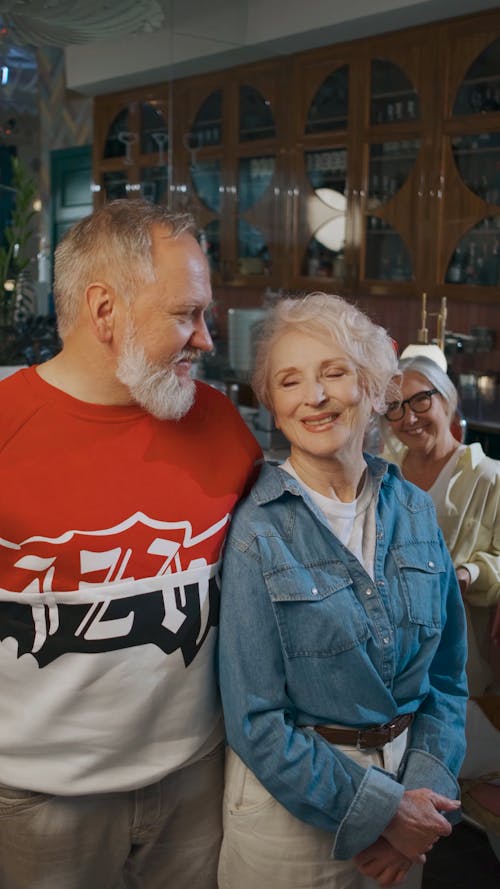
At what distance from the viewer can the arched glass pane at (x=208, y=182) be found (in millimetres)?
6211

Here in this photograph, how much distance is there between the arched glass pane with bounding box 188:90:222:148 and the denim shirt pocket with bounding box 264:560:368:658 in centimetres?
509

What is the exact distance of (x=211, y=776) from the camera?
1.59 metres

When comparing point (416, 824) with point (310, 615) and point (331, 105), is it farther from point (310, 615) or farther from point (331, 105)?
point (331, 105)

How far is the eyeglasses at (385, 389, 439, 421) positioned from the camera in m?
2.34

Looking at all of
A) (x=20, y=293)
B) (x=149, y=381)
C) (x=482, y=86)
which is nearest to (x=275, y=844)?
(x=149, y=381)

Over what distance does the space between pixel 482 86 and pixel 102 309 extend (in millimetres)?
4392

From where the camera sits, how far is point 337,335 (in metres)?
1.54

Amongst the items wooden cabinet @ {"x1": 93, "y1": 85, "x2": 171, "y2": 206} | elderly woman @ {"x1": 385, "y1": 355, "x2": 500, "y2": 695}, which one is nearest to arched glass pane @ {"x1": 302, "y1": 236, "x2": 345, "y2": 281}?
wooden cabinet @ {"x1": 93, "y1": 85, "x2": 171, "y2": 206}

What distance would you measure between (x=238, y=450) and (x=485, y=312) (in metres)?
4.37

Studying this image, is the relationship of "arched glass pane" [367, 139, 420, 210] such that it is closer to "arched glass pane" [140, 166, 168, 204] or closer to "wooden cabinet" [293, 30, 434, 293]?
"wooden cabinet" [293, 30, 434, 293]

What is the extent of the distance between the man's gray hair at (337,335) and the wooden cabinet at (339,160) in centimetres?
392

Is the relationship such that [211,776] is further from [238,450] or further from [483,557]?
[483,557]

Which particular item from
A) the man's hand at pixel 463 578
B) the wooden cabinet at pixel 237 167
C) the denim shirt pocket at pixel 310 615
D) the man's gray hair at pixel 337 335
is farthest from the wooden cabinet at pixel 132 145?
the denim shirt pocket at pixel 310 615

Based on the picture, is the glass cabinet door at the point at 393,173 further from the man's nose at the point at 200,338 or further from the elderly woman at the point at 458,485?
the man's nose at the point at 200,338
